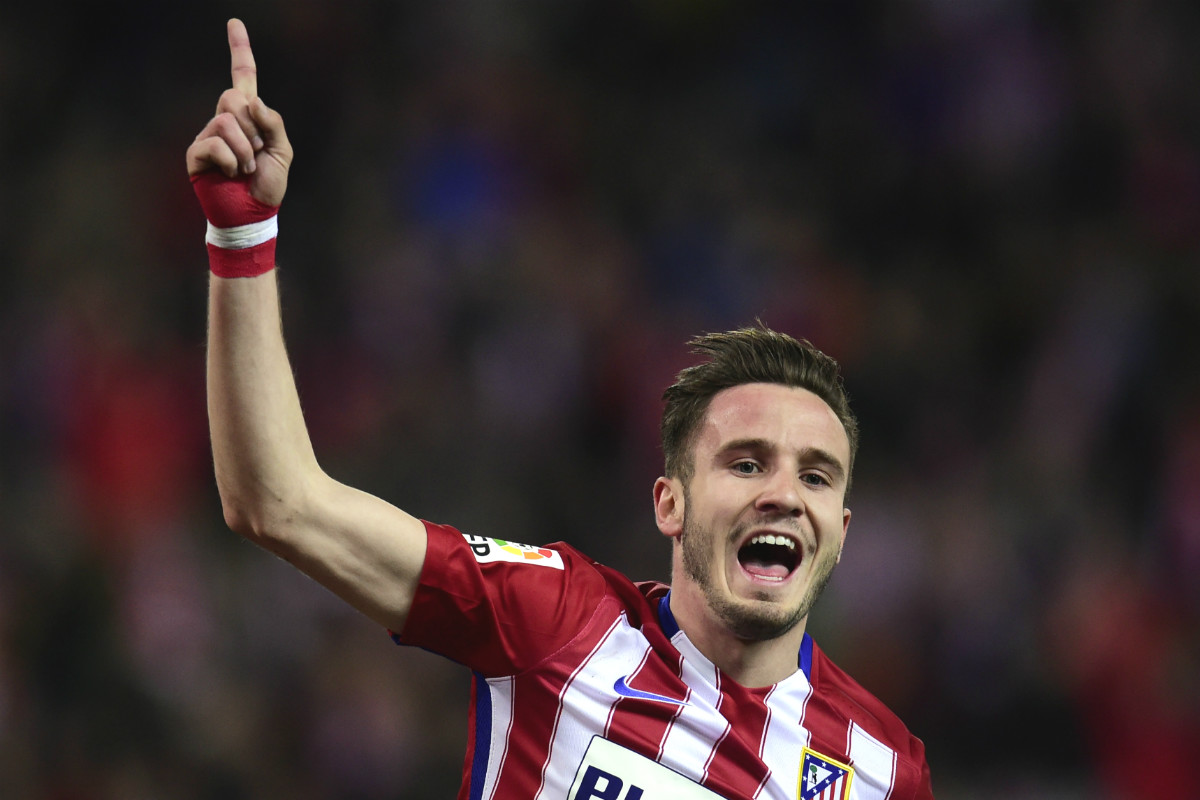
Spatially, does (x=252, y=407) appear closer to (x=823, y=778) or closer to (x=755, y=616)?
(x=755, y=616)

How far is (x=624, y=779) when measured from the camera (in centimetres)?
267

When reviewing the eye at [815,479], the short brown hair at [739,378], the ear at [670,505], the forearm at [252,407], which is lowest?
the forearm at [252,407]

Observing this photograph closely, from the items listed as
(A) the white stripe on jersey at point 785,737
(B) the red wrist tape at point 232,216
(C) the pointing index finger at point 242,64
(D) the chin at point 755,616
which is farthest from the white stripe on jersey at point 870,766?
(C) the pointing index finger at point 242,64

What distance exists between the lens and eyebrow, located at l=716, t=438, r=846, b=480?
2967 millimetres

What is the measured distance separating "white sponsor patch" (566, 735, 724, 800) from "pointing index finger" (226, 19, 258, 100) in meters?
1.43

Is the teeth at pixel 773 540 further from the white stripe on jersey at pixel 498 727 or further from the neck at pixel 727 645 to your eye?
the white stripe on jersey at pixel 498 727

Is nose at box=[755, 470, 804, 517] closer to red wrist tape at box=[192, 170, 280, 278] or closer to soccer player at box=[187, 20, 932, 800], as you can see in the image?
soccer player at box=[187, 20, 932, 800]

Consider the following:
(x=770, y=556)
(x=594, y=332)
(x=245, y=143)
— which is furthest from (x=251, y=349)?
(x=594, y=332)

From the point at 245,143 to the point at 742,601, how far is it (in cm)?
145

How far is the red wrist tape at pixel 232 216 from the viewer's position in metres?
2.20

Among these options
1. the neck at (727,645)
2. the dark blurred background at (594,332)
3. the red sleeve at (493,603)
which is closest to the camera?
the red sleeve at (493,603)

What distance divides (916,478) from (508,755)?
4.62 meters

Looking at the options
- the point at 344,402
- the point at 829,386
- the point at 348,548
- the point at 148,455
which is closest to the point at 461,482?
the point at 344,402

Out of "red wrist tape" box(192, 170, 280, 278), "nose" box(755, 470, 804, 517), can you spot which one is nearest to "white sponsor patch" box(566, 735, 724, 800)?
"nose" box(755, 470, 804, 517)
